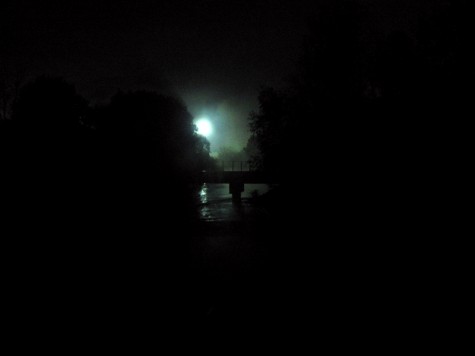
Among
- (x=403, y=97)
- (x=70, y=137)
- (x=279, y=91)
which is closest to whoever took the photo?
(x=403, y=97)

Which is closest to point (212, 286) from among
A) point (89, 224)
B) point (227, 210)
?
point (89, 224)

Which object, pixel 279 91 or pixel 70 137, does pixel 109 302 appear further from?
pixel 279 91

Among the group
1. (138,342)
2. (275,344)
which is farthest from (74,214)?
(275,344)

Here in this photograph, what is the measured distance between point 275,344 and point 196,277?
7089 millimetres

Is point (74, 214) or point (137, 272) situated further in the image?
point (74, 214)

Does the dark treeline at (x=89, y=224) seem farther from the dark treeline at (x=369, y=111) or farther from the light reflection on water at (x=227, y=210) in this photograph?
the dark treeline at (x=369, y=111)

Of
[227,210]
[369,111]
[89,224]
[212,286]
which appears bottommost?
[227,210]

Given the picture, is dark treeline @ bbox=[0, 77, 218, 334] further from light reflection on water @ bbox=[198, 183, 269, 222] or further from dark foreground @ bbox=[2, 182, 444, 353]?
light reflection on water @ bbox=[198, 183, 269, 222]

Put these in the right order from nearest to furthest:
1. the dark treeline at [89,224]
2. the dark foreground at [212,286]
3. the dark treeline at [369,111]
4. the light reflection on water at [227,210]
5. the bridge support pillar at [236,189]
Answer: the dark foreground at [212,286]
the dark treeline at [89,224]
the dark treeline at [369,111]
the light reflection on water at [227,210]
the bridge support pillar at [236,189]

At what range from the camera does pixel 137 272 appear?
1670 centimetres

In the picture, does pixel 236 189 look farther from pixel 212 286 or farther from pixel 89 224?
pixel 212 286

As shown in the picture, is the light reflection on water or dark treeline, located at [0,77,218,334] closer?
dark treeline, located at [0,77,218,334]

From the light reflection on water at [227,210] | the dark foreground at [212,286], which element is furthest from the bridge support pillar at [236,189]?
the dark foreground at [212,286]

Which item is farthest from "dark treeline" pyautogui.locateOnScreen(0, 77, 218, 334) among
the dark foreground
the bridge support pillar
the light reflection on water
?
the bridge support pillar
